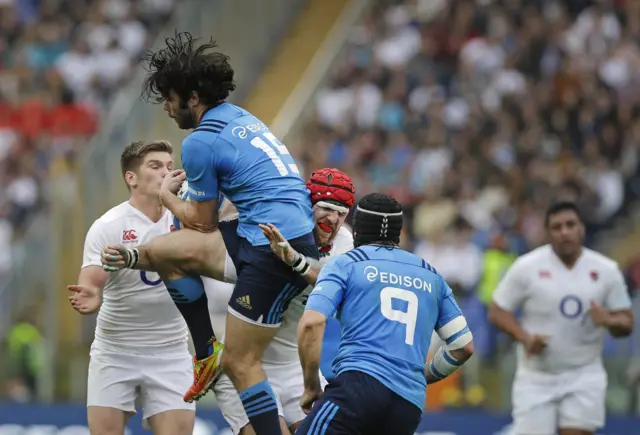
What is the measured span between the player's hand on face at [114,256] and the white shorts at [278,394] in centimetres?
108

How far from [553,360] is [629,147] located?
758 centimetres

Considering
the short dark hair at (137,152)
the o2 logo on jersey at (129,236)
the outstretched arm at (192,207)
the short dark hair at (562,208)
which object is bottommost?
the o2 logo on jersey at (129,236)

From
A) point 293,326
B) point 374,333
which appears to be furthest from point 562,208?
point 374,333

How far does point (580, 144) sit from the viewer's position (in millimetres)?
19516

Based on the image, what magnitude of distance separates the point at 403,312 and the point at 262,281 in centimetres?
97

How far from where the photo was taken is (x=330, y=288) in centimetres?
788

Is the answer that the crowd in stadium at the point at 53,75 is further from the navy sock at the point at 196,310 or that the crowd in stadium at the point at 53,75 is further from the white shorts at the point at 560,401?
the navy sock at the point at 196,310

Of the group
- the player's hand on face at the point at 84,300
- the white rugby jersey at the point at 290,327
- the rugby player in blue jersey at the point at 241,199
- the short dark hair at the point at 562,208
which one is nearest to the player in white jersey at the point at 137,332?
the player's hand on face at the point at 84,300

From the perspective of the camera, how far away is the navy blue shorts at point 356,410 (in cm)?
783

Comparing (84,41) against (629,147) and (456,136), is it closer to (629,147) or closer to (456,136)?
(456,136)

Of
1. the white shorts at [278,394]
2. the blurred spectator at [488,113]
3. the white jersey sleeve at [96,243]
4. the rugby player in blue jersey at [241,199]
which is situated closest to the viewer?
the rugby player in blue jersey at [241,199]

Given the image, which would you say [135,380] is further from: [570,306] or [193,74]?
[570,306]

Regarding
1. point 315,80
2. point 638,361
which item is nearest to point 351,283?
point 638,361

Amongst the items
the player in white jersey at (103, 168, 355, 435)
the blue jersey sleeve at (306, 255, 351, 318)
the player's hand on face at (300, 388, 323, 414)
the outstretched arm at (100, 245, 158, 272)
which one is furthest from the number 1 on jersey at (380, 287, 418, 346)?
the outstretched arm at (100, 245, 158, 272)
